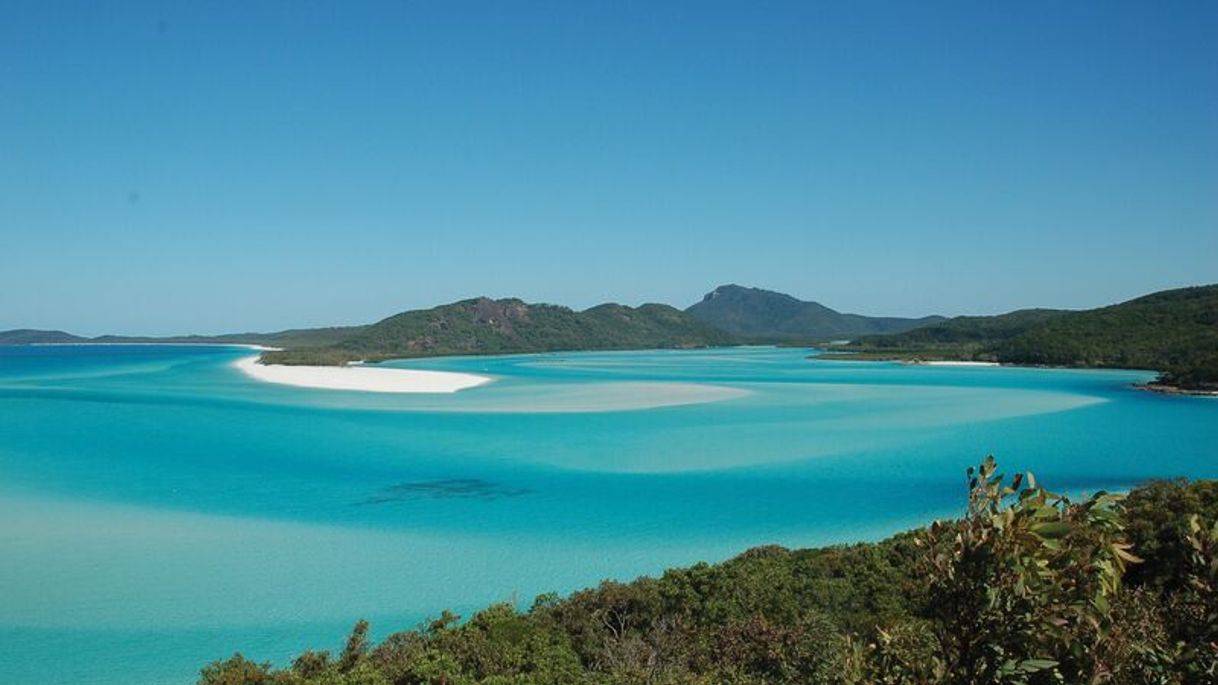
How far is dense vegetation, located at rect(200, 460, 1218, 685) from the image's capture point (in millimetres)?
2758

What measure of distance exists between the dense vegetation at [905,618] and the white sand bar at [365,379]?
5639cm

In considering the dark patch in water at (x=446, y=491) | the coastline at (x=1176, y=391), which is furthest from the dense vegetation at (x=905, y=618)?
the coastline at (x=1176, y=391)

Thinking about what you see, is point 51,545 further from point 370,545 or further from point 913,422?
point 913,422

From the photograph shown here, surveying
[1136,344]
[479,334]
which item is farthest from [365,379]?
[479,334]

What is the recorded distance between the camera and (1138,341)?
289 feet

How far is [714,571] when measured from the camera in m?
12.4

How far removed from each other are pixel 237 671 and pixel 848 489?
68.7 ft

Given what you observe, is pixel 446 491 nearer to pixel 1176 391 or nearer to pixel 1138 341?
pixel 1176 391

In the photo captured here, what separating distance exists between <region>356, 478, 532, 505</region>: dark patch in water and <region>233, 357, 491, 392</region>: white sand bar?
39598mm

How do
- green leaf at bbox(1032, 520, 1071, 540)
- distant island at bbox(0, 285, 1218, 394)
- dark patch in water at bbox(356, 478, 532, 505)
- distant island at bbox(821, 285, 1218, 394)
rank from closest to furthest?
green leaf at bbox(1032, 520, 1071, 540) → dark patch in water at bbox(356, 478, 532, 505) → distant island at bbox(821, 285, 1218, 394) → distant island at bbox(0, 285, 1218, 394)

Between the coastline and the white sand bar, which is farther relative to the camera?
the white sand bar

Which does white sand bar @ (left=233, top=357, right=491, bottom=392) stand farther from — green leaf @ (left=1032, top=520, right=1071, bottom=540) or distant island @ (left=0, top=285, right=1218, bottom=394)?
green leaf @ (left=1032, top=520, right=1071, bottom=540)

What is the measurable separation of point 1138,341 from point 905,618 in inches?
3775

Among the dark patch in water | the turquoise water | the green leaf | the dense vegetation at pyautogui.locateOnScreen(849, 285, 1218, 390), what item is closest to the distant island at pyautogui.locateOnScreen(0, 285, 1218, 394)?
the dense vegetation at pyautogui.locateOnScreen(849, 285, 1218, 390)
